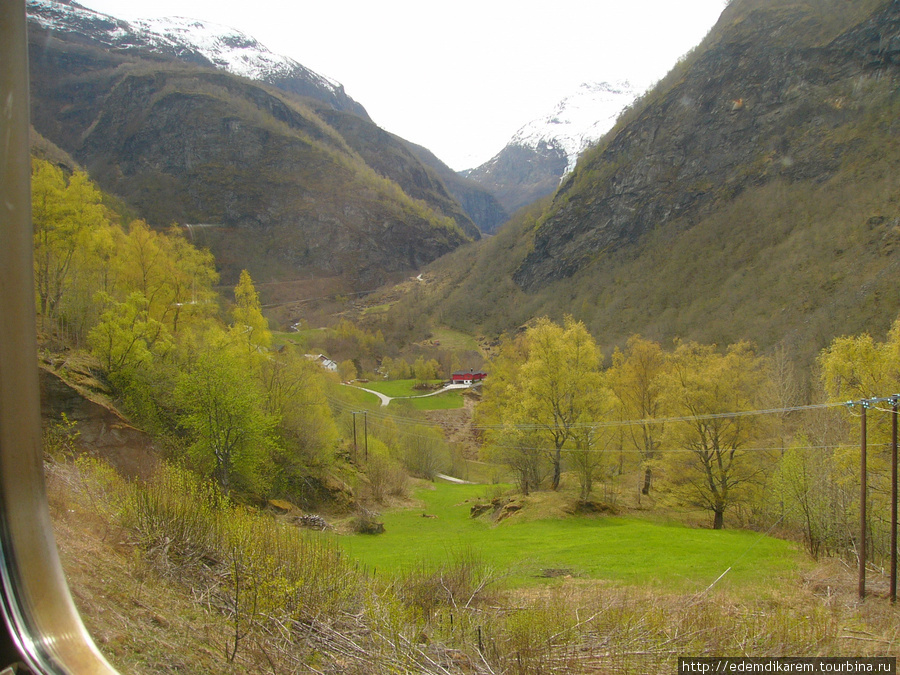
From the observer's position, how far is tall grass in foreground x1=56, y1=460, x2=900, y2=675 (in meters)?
4.02

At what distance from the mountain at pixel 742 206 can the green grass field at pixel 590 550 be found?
32.1m

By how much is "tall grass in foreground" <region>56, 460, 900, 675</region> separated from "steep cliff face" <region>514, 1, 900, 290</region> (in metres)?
86.1

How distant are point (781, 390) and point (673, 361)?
5.47m

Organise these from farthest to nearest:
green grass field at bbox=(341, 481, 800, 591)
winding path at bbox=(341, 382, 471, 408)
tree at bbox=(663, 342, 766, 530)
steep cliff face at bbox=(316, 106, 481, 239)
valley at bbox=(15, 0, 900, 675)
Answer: steep cliff face at bbox=(316, 106, 481, 239) → winding path at bbox=(341, 382, 471, 408) → tree at bbox=(663, 342, 766, 530) → green grass field at bbox=(341, 481, 800, 591) → valley at bbox=(15, 0, 900, 675)

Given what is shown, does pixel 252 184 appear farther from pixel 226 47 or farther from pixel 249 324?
pixel 249 324

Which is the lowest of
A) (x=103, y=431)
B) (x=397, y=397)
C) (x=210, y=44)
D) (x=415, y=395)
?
(x=415, y=395)

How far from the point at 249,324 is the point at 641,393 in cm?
2279

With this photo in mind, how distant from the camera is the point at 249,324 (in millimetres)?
26406

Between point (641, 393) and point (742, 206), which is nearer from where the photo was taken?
point (641, 393)

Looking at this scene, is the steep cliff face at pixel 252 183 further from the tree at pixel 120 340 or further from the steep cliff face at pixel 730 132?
the tree at pixel 120 340

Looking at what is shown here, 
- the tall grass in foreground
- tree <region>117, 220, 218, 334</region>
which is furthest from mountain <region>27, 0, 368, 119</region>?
the tall grass in foreground

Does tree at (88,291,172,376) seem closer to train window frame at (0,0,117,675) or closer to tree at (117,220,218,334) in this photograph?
tree at (117,220,218,334)

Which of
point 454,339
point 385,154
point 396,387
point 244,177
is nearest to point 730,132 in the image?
point 454,339

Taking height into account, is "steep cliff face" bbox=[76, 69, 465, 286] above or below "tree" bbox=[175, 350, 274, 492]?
above
